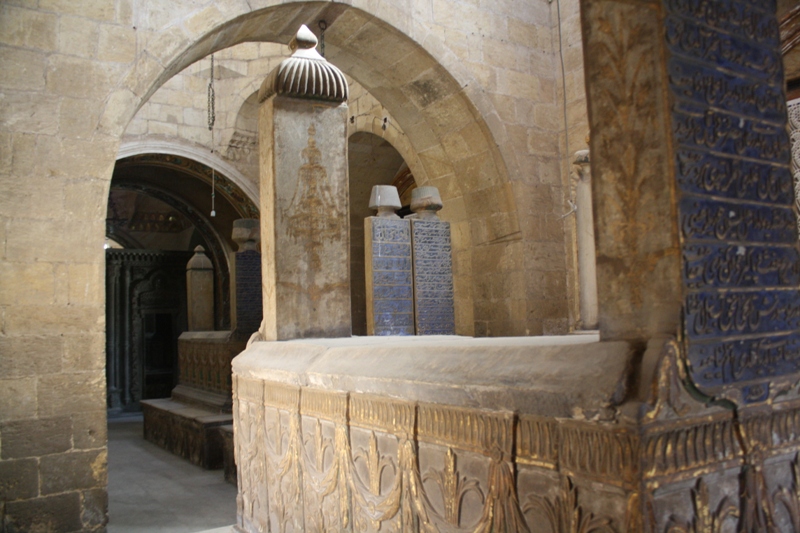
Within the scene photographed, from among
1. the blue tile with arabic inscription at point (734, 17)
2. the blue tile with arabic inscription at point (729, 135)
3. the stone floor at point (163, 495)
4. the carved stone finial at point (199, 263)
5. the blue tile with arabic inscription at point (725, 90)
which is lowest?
the stone floor at point (163, 495)

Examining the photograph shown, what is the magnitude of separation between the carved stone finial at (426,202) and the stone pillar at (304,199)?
2945mm

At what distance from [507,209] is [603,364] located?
562cm

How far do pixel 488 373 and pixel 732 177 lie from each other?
32.3 inches

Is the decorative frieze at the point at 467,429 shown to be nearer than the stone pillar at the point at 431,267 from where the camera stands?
Yes

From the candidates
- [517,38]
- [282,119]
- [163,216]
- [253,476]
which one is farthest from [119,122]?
[163,216]

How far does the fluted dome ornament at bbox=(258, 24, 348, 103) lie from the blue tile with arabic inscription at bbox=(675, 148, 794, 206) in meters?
2.53

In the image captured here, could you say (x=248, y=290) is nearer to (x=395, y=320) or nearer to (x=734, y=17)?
(x=395, y=320)

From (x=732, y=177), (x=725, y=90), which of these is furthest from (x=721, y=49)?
(x=732, y=177)

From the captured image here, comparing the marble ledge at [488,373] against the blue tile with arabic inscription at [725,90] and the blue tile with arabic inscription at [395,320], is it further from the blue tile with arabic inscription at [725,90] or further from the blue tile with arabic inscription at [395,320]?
the blue tile with arabic inscription at [395,320]

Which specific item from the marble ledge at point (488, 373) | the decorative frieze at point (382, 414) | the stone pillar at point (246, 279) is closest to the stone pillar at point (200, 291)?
the stone pillar at point (246, 279)

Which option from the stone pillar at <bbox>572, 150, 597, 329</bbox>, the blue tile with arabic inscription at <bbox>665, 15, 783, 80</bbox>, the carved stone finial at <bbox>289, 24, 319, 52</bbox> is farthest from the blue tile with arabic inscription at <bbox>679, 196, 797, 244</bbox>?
the stone pillar at <bbox>572, 150, 597, 329</bbox>

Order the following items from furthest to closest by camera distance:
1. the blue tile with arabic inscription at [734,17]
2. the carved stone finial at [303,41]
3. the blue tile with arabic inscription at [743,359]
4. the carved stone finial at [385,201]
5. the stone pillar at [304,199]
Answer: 1. the carved stone finial at [385,201]
2. the carved stone finial at [303,41]
3. the stone pillar at [304,199]
4. the blue tile with arabic inscription at [734,17]
5. the blue tile with arabic inscription at [743,359]

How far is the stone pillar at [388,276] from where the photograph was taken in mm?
6281

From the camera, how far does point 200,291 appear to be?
A: 10898 mm
